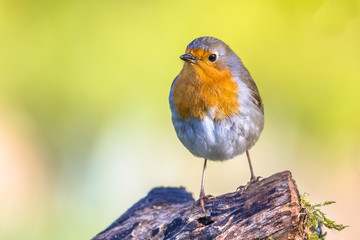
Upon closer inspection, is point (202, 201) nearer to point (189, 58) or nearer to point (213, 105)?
point (213, 105)

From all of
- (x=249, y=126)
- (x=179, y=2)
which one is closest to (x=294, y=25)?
(x=179, y=2)

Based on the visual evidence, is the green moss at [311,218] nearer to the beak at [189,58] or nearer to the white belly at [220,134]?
the white belly at [220,134]

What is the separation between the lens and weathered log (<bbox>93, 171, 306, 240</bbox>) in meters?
2.47

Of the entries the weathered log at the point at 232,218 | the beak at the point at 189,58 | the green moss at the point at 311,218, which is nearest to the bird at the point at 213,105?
the beak at the point at 189,58

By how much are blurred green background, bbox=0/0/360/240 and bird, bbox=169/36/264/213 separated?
1.79 meters

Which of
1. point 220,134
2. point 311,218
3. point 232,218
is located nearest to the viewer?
point 311,218

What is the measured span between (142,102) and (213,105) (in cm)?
229

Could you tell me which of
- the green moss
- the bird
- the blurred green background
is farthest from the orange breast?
the blurred green background

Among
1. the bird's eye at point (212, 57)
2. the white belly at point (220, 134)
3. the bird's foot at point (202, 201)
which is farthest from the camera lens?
the bird's eye at point (212, 57)

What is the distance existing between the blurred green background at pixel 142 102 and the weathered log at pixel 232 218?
1631 millimetres

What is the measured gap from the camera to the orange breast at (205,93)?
10.1 ft

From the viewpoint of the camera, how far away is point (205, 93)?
10.2 ft

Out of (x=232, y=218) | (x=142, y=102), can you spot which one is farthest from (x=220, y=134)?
(x=142, y=102)

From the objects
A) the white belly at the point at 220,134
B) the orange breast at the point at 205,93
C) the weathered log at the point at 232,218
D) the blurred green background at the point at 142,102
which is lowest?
the weathered log at the point at 232,218
